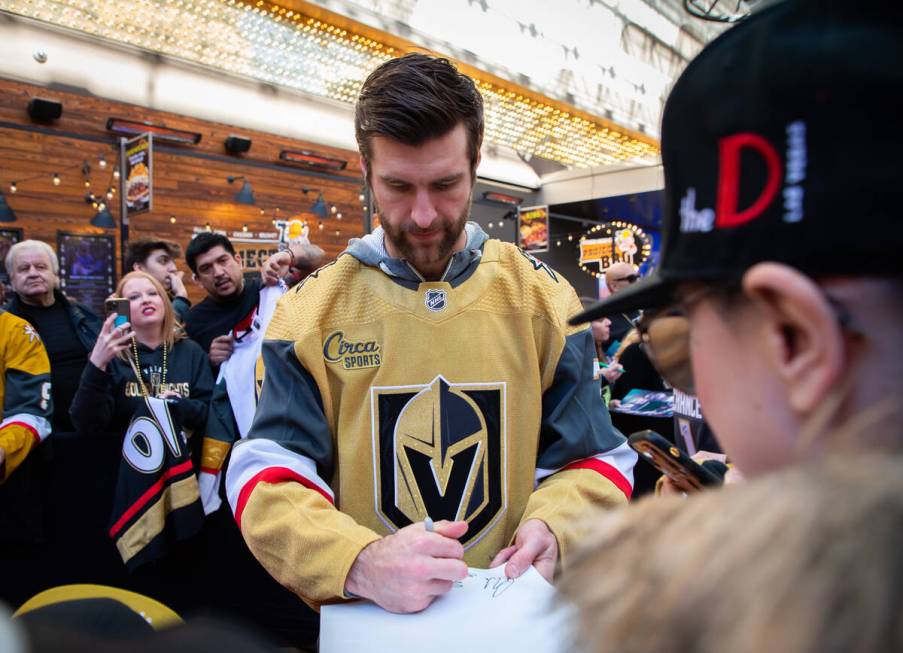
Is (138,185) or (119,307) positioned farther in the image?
(138,185)

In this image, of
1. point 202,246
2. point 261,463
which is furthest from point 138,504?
point 261,463

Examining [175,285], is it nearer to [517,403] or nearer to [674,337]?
[517,403]

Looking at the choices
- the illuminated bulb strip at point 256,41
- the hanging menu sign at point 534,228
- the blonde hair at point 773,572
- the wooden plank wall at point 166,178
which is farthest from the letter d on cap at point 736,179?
the hanging menu sign at point 534,228

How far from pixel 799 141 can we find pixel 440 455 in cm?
92

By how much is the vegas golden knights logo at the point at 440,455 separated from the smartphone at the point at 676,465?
0.45 metres

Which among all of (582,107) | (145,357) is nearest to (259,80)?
(582,107)

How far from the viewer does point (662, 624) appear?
0.31m

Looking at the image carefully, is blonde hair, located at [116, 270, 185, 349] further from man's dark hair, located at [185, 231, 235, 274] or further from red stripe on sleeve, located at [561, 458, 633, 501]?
red stripe on sleeve, located at [561, 458, 633, 501]

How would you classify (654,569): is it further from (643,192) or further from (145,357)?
(643,192)

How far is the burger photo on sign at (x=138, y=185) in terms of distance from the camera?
6.63 meters

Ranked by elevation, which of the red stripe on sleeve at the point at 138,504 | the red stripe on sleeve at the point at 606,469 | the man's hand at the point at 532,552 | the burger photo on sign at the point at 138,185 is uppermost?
the burger photo on sign at the point at 138,185

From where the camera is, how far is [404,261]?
127 centimetres

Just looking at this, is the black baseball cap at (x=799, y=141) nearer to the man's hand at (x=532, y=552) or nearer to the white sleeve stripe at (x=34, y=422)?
the man's hand at (x=532, y=552)

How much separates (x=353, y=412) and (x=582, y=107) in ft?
32.6
